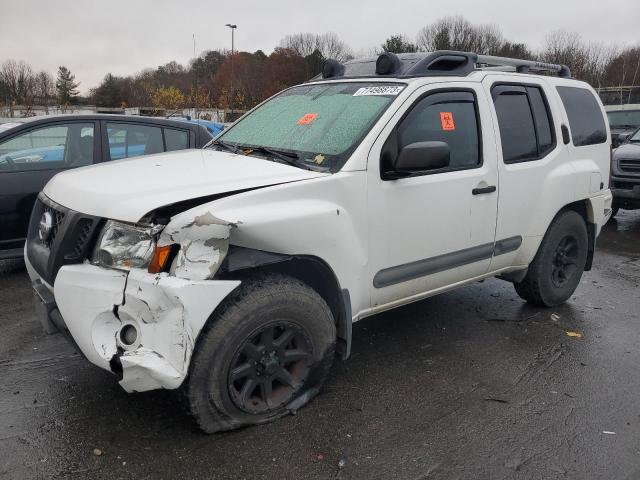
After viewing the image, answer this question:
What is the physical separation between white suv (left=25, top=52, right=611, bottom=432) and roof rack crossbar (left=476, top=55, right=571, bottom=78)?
0.09ft

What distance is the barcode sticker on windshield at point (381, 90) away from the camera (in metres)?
3.38

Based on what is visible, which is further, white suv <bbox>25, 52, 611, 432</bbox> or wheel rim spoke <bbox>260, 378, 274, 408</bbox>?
wheel rim spoke <bbox>260, 378, 274, 408</bbox>

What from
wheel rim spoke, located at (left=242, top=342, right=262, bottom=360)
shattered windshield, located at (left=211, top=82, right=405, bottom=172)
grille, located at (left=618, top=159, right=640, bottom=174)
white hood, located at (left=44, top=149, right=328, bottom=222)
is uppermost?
shattered windshield, located at (left=211, top=82, right=405, bottom=172)

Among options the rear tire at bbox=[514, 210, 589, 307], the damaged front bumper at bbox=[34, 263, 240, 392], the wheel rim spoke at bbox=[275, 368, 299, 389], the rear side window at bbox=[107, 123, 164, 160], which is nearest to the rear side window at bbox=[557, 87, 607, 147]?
the rear tire at bbox=[514, 210, 589, 307]

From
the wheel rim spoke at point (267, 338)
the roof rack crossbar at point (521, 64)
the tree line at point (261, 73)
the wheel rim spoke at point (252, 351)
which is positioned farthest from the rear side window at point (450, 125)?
the tree line at point (261, 73)

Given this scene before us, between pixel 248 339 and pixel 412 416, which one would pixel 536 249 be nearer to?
pixel 412 416

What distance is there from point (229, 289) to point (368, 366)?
1500mm

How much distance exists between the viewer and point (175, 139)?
6.16 m

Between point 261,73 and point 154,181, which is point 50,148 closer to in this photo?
point 154,181

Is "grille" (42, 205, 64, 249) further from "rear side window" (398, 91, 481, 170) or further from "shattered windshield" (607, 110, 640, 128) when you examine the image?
"shattered windshield" (607, 110, 640, 128)

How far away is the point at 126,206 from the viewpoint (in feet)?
8.11

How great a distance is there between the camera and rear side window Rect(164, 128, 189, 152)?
613 centimetres

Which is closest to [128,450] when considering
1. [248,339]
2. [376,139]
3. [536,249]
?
[248,339]

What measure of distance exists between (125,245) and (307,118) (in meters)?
1.58
